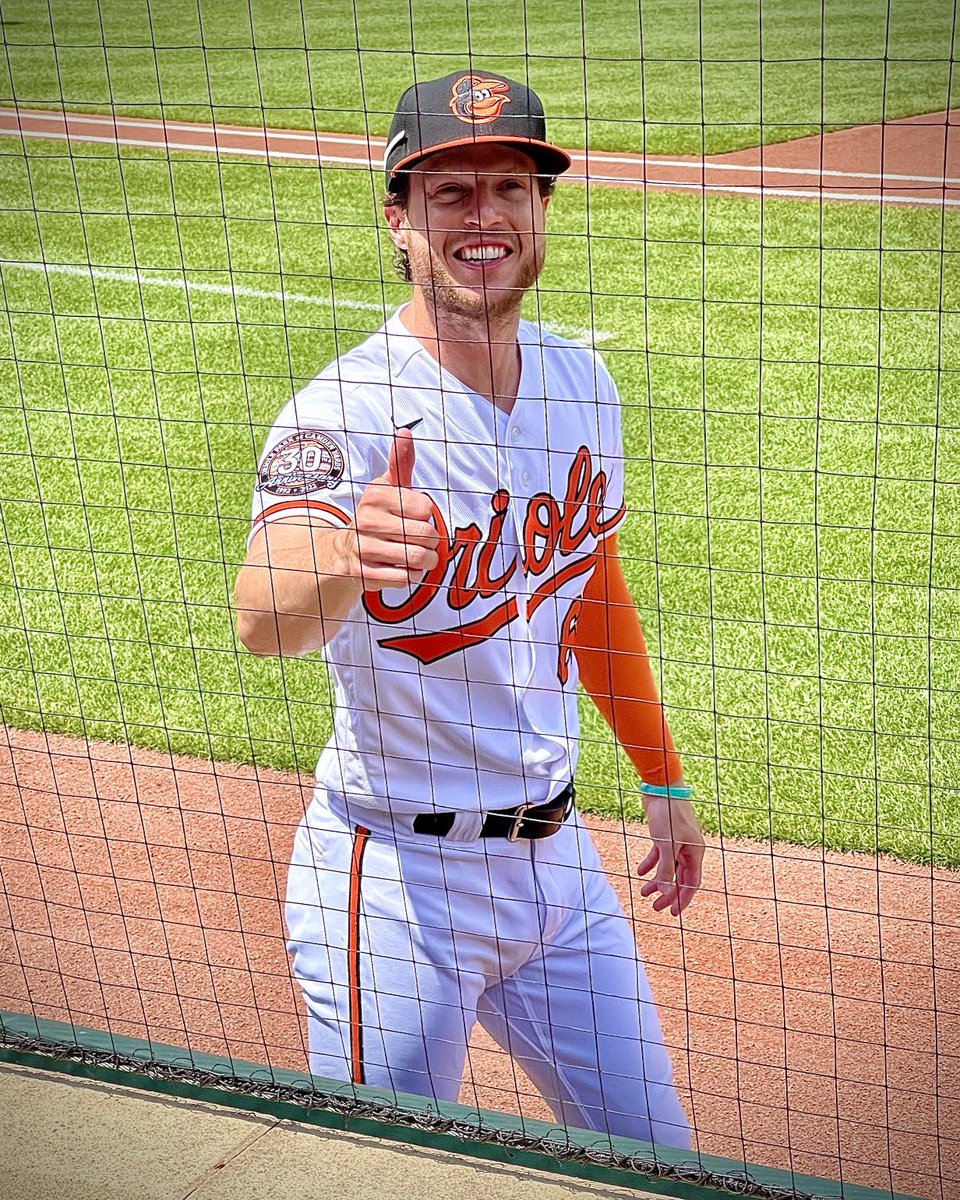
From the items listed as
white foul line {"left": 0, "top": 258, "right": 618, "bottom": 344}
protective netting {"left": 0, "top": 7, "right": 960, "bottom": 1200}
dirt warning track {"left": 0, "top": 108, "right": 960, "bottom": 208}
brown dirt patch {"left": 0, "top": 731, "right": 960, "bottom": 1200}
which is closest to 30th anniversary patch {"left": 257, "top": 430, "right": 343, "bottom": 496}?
protective netting {"left": 0, "top": 7, "right": 960, "bottom": 1200}

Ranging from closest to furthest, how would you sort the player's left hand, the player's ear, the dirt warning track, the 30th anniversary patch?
the 30th anniversary patch → the player's ear → the player's left hand → the dirt warning track

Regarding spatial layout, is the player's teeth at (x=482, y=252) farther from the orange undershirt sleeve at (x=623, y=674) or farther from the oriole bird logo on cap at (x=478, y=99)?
the orange undershirt sleeve at (x=623, y=674)

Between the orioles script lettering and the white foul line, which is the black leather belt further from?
the white foul line

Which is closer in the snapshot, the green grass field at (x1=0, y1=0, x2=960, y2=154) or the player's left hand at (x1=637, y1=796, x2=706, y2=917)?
the player's left hand at (x1=637, y1=796, x2=706, y2=917)

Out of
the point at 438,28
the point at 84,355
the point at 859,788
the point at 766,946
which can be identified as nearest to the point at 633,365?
the point at 84,355

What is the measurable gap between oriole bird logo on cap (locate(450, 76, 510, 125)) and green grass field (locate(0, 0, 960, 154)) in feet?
34.4

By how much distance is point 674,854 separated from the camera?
9.73 ft

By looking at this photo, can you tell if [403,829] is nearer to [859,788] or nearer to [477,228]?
[477,228]

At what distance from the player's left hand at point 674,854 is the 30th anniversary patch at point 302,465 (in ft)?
3.54

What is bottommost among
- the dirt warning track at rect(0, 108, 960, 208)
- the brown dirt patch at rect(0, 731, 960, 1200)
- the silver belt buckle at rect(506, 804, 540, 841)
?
the brown dirt patch at rect(0, 731, 960, 1200)

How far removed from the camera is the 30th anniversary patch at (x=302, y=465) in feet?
7.95

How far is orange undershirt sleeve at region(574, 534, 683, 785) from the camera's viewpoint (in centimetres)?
299

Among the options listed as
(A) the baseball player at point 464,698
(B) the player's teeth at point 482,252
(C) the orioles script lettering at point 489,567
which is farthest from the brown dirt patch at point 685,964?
(B) the player's teeth at point 482,252

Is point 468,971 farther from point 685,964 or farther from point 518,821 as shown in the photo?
point 685,964
